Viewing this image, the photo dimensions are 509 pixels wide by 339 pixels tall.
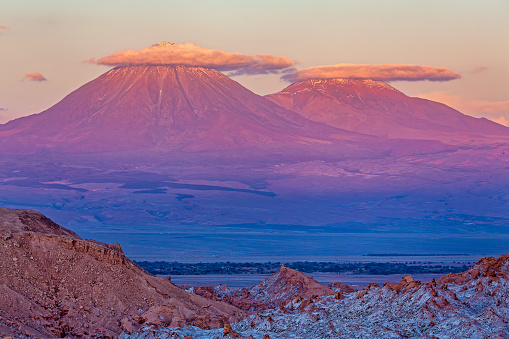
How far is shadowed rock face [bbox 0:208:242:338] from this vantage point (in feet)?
91.0

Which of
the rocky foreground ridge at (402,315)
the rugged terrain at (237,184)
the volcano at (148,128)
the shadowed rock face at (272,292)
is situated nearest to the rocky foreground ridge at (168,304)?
the rocky foreground ridge at (402,315)

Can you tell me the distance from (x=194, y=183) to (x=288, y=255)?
6389 centimetres

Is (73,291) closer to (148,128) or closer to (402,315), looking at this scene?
(402,315)

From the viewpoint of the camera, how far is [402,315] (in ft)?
81.1

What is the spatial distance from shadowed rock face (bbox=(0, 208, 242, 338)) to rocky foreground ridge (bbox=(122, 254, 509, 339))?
163cm

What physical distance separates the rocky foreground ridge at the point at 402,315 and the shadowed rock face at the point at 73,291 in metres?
1.63

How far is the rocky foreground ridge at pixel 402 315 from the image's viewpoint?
22672mm

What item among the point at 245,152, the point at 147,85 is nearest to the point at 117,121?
the point at 147,85

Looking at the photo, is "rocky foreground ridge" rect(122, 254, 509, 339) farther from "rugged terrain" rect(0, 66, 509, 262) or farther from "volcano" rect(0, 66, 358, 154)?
"volcano" rect(0, 66, 358, 154)

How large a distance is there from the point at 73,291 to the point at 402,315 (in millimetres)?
10582

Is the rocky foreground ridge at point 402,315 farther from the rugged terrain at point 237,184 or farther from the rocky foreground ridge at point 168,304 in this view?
the rugged terrain at point 237,184

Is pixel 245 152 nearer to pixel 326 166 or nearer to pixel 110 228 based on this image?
pixel 326 166

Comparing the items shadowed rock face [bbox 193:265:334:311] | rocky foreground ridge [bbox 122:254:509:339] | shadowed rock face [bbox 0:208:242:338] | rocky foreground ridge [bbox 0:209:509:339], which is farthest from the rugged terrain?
rocky foreground ridge [bbox 122:254:509:339]

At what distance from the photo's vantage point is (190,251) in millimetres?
102625
